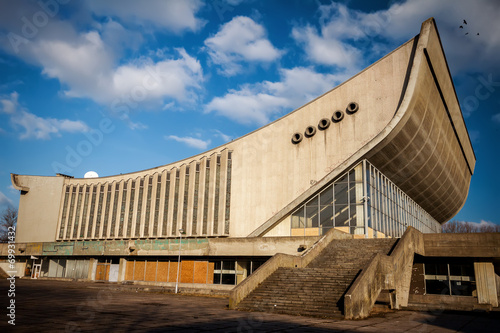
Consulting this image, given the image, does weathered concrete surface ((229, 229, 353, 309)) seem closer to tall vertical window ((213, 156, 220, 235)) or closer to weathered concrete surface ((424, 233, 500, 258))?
weathered concrete surface ((424, 233, 500, 258))

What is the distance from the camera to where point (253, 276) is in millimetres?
15711

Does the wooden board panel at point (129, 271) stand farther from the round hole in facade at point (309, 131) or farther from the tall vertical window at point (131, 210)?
the round hole in facade at point (309, 131)

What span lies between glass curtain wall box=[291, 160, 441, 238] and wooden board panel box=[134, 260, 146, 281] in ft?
42.7

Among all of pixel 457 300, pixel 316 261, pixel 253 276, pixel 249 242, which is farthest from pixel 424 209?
pixel 253 276

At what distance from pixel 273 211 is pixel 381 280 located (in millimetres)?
15917

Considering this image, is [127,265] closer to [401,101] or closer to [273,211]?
[273,211]

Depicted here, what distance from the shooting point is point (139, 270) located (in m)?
31.8

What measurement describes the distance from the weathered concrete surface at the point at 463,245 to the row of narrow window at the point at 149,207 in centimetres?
1700

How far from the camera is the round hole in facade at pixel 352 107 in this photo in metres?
27.8

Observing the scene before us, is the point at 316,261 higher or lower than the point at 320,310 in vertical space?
higher

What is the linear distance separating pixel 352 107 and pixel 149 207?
967 inches

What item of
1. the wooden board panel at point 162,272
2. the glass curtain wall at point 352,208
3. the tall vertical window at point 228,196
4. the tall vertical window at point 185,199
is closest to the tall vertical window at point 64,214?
the tall vertical window at point 185,199

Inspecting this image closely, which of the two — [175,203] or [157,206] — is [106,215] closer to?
[157,206]

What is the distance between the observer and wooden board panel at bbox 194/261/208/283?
90.2 ft
